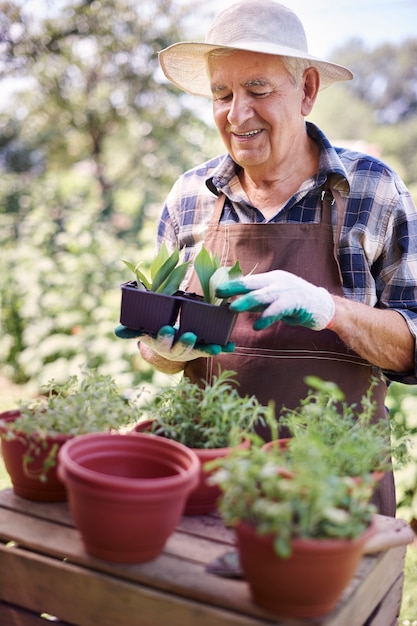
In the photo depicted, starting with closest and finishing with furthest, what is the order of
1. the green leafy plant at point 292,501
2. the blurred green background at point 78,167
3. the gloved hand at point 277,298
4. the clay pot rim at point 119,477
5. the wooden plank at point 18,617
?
the green leafy plant at point 292,501, the clay pot rim at point 119,477, the wooden plank at point 18,617, the gloved hand at point 277,298, the blurred green background at point 78,167

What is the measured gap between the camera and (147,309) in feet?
5.32

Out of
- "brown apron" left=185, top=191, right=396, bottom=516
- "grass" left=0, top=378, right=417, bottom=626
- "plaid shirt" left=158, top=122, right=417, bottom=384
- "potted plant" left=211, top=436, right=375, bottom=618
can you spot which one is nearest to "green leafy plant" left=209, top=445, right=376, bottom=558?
"potted plant" left=211, top=436, right=375, bottom=618

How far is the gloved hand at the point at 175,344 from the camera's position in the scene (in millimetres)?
1605

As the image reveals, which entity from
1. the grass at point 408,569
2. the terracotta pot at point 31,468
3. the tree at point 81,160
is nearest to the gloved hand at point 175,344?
the terracotta pot at point 31,468

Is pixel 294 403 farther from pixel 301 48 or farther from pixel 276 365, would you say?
pixel 301 48

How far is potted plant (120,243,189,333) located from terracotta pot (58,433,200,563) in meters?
0.47

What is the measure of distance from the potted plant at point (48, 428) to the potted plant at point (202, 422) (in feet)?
0.19

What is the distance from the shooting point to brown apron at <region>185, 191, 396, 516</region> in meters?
1.80

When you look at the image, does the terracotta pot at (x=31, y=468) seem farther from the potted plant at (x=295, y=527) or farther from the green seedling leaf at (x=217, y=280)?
the green seedling leaf at (x=217, y=280)

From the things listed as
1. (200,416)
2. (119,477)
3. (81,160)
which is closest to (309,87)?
(200,416)

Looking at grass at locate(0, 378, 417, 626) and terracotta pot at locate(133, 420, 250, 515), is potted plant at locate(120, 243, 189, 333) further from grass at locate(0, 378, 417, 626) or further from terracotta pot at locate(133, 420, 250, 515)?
grass at locate(0, 378, 417, 626)

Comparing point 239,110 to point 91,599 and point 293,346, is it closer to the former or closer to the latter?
point 293,346

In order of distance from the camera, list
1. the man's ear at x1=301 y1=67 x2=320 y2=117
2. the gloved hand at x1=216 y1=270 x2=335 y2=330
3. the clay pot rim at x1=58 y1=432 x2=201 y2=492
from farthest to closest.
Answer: the man's ear at x1=301 y1=67 x2=320 y2=117, the gloved hand at x1=216 y1=270 x2=335 y2=330, the clay pot rim at x1=58 y1=432 x2=201 y2=492

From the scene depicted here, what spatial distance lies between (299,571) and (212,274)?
2.82ft
